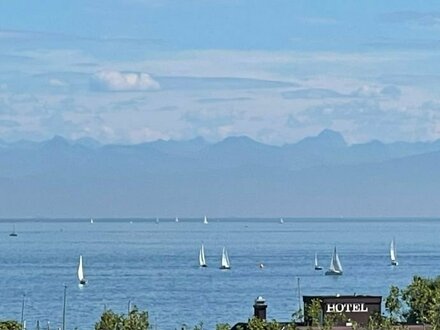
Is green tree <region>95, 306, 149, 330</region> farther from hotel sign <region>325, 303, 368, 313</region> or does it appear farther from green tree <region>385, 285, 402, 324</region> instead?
green tree <region>385, 285, 402, 324</region>

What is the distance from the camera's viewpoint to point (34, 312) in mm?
113062

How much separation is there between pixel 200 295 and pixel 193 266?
180 feet

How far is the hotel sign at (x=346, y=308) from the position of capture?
61656 millimetres

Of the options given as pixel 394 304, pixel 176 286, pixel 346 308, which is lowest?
pixel 346 308

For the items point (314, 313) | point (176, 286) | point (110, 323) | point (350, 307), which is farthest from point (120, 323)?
point (176, 286)

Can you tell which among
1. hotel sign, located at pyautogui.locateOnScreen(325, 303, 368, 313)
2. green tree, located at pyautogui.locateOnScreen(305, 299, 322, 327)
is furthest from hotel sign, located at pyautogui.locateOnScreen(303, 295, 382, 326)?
green tree, located at pyautogui.locateOnScreen(305, 299, 322, 327)

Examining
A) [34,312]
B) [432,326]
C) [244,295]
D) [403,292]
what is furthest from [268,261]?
[432,326]

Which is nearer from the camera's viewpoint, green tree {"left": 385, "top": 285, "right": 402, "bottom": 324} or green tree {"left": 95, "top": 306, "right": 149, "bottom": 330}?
green tree {"left": 95, "top": 306, "right": 149, "bottom": 330}

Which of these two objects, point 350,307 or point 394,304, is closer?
point 350,307

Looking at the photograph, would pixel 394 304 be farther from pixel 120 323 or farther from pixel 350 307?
pixel 120 323

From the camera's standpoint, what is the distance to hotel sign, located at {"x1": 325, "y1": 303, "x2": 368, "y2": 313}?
202 feet

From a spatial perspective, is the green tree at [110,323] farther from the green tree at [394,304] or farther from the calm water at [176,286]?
the calm water at [176,286]

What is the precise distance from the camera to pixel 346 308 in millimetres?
61969

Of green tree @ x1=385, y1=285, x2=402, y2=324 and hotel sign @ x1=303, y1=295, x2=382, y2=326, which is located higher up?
green tree @ x1=385, y1=285, x2=402, y2=324
